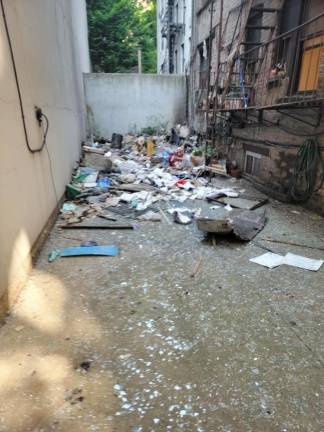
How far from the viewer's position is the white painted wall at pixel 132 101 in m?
12.9

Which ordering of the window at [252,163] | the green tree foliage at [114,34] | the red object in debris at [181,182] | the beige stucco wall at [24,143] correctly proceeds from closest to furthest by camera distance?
the beige stucco wall at [24,143] < the red object in debris at [181,182] < the window at [252,163] < the green tree foliage at [114,34]

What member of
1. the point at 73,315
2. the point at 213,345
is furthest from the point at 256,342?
the point at 73,315

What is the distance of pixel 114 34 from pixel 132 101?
40.7 feet

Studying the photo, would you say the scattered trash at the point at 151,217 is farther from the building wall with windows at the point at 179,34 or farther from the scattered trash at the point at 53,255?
the building wall with windows at the point at 179,34

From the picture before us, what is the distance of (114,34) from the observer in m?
21.9

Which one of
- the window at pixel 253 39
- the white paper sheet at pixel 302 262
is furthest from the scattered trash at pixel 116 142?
the white paper sheet at pixel 302 262

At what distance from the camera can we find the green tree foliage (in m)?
21.4

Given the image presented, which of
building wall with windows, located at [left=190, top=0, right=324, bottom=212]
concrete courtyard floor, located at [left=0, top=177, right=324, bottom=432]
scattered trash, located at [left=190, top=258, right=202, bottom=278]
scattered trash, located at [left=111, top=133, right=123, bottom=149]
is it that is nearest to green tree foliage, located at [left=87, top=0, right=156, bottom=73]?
scattered trash, located at [left=111, top=133, right=123, bottom=149]

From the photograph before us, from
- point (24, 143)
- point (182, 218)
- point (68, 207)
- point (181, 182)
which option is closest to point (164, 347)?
point (24, 143)

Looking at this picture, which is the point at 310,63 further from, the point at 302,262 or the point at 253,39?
the point at 302,262

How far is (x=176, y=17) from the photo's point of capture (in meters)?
15.1

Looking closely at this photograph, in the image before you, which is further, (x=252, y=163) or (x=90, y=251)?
(x=252, y=163)

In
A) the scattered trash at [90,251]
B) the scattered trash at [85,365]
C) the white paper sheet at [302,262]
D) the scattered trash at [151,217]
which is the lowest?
the scattered trash at [151,217]

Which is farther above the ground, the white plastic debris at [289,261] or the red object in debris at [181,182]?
the white plastic debris at [289,261]
